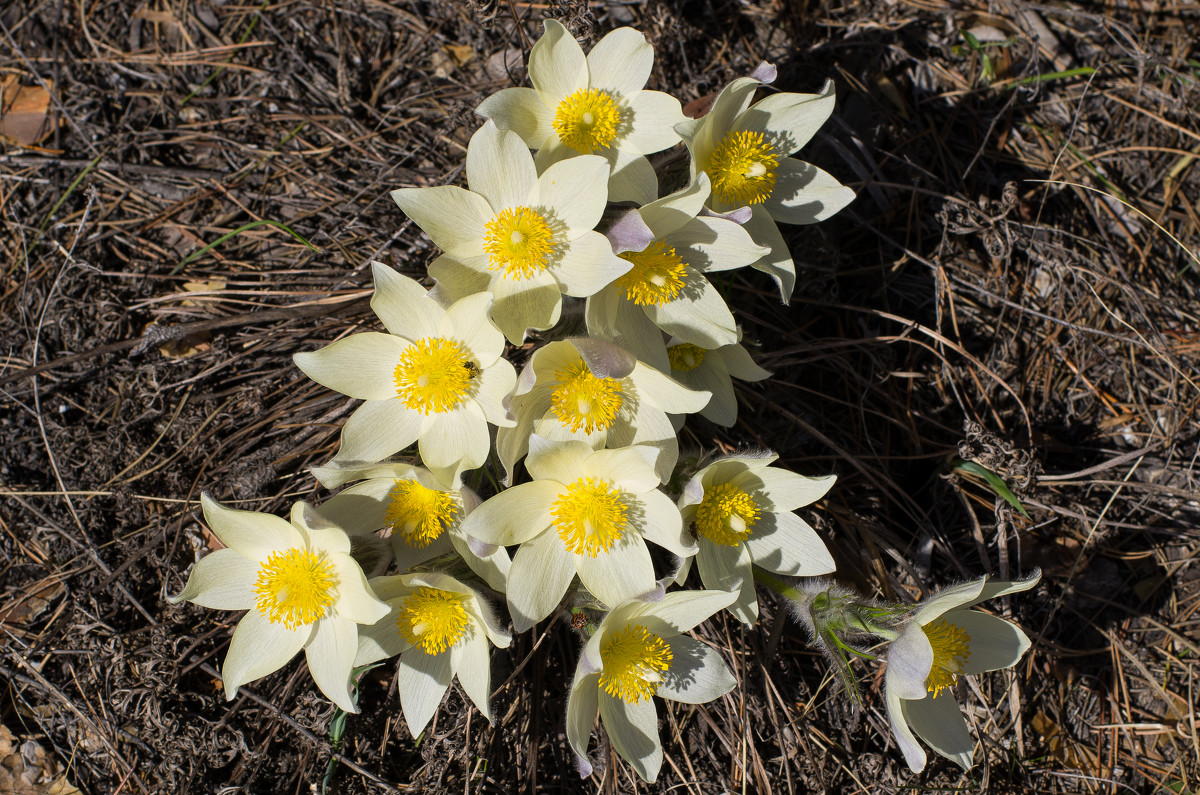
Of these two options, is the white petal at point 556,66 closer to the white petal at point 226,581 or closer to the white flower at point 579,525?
the white flower at point 579,525

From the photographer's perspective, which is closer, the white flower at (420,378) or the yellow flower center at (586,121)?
the white flower at (420,378)

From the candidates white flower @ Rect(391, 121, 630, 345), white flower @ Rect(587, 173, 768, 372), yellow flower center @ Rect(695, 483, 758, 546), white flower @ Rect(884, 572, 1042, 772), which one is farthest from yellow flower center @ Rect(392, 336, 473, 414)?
white flower @ Rect(884, 572, 1042, 772)

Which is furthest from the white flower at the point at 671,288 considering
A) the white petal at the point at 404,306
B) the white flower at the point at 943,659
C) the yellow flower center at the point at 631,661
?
the white flower at the point at 943,659

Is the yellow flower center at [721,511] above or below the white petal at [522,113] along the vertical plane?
below

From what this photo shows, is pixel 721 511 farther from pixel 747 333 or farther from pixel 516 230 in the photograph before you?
pixel 516 230

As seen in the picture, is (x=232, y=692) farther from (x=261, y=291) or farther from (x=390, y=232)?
(x=390, y=232)

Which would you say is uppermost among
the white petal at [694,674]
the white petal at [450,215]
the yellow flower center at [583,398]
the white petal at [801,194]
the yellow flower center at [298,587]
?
the white petal at [450,215]

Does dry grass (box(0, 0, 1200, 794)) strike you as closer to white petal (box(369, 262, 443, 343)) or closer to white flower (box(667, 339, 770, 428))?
white flower (box(667, 339, 770, 428))
